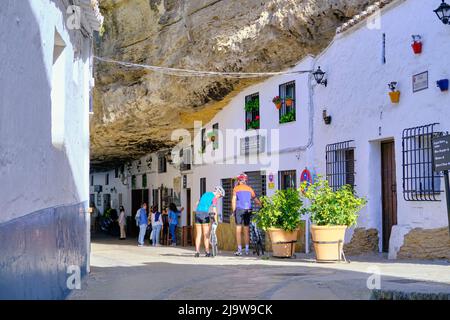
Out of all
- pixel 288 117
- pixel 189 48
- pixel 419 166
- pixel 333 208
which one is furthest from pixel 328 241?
pixel 189 48

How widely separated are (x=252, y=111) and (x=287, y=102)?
8.12ft

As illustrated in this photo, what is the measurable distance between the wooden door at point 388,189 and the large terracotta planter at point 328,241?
7.43ft

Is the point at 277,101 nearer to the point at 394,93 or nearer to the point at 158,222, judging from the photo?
the point at 394,93

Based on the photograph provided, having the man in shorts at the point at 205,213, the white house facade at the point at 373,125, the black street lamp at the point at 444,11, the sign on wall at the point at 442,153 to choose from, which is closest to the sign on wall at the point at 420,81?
the white house facade at the point at 373,125

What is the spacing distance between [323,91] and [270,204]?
4.43 metres

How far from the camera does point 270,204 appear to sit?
13422 mm

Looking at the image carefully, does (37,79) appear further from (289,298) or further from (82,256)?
(82,256)

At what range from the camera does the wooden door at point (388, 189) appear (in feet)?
45.9

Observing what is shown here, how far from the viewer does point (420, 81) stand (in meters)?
12.5

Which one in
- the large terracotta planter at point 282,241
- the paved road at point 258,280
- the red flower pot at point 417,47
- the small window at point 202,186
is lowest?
the paved road at point 258,280

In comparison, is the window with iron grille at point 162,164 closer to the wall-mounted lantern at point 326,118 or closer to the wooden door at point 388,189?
the wall-mounted lantern at point 326,118

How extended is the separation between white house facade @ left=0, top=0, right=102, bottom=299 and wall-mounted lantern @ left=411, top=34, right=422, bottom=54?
5.66m

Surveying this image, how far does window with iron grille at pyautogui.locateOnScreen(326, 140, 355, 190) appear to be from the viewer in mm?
15405

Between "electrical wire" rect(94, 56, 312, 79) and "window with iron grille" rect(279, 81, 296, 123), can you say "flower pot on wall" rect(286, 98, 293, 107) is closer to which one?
"window with iron grille" rect(279, 81, 296, 123)
